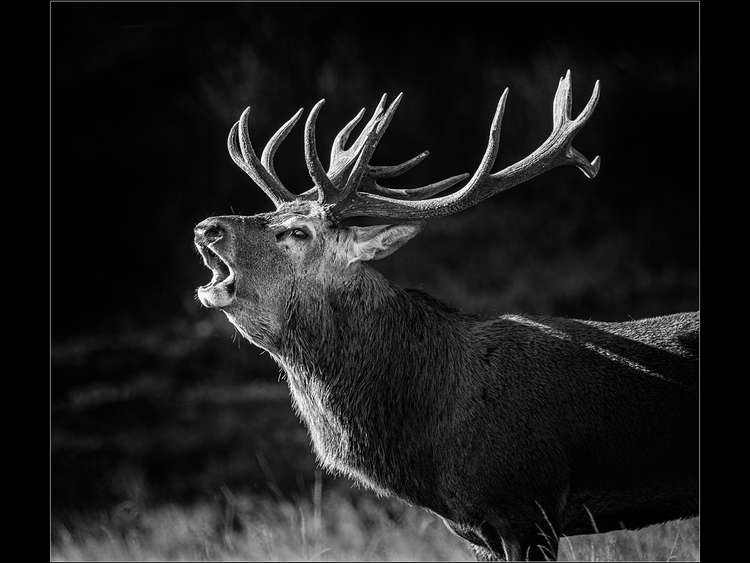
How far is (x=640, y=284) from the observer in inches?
429

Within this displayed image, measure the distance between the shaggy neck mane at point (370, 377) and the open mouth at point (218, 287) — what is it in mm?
270

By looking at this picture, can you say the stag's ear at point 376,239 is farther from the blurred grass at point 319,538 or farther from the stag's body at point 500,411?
the blurred grass at point 319,538

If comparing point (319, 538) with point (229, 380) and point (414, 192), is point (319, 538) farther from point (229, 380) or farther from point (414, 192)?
point (229, 380)

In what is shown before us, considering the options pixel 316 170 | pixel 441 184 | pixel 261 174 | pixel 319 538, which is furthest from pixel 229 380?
pixel 316 170

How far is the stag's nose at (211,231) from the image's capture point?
12.6 feet

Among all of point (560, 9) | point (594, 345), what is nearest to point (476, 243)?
point (560, 9)

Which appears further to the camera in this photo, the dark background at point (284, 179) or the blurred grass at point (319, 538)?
the dark background at point (284, 179)

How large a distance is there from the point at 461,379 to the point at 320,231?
816 millimetres

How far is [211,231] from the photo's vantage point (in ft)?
12.7

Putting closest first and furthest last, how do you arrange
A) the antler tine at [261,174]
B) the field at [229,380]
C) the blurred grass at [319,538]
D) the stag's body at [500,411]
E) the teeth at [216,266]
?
the stag's body at [500,411]
the teeth at [216,266]
the antler tine at [261,174]
the blurred grass at [319,538]
the field at [229,380]

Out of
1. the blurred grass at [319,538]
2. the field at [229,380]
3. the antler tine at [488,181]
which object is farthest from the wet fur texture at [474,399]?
the field at [229,380]

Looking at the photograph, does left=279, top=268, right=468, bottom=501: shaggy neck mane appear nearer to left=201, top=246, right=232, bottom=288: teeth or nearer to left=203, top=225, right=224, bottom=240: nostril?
left=201, top=246, right=232, bottom=288: teeth

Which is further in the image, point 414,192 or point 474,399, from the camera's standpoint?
point 414,192

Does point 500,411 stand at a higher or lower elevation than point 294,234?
lower
